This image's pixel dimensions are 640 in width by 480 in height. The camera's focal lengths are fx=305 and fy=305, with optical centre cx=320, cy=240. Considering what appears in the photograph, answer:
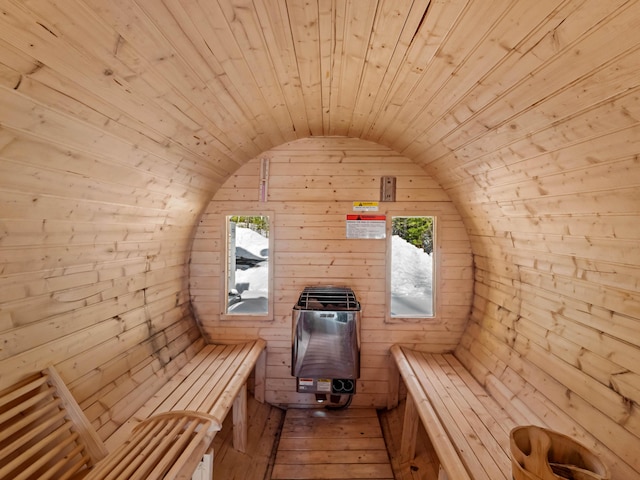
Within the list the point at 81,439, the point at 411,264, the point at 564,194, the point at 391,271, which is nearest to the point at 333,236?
the point at 391,271

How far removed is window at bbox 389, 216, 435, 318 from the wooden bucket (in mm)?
1761

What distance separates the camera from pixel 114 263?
1946 millimetres

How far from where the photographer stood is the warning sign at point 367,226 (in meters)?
3.12

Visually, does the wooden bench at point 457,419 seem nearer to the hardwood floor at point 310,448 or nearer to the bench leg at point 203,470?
the hardwood floor at point 310,448

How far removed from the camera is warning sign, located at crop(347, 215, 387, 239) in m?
3.12

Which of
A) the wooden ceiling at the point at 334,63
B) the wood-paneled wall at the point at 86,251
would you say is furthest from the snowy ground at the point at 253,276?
the wooden ceiling at the point at 334,63

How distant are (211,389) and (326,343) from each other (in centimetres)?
102

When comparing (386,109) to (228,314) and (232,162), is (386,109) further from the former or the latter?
(228,314)

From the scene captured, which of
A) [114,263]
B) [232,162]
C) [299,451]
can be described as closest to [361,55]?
[232,162]

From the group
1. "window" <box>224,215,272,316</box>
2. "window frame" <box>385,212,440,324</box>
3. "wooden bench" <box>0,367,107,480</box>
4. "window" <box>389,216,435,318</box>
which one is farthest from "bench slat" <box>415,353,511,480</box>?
"window" <box>224,215,272,316</box>

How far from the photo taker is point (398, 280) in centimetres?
483

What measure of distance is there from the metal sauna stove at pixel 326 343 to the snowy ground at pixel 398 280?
0.69 m

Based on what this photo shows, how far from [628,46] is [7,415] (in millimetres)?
2540

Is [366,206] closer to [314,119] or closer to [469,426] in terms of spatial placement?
[314,119]
